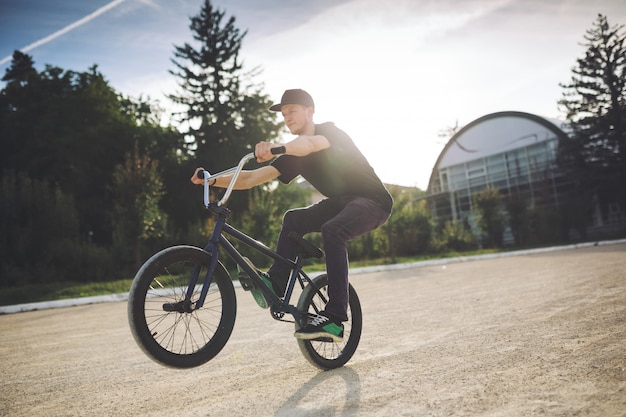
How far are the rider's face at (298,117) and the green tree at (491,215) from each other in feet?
80.6

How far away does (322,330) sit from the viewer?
3.28 m

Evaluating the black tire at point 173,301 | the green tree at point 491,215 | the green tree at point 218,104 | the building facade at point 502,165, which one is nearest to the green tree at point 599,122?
the building facade at point 502,165

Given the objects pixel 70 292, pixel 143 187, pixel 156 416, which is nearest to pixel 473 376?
pixel 156 416

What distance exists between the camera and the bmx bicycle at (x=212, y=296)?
295 cm

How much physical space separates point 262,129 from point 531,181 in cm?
2209

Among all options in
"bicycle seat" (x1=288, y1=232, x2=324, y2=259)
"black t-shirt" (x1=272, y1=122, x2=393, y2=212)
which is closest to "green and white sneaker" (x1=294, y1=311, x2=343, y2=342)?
"bicycle seat" (x1=288, y1=232, x2=324, y2=259)

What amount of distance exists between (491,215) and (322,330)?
25.5 metres

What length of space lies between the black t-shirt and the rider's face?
101mm

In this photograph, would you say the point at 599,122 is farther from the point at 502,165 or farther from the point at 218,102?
the point at 218,102

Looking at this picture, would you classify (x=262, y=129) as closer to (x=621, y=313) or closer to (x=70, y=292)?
(x=70, y=292)

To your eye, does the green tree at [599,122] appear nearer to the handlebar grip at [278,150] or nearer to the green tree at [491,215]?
the green tree at [491,215]

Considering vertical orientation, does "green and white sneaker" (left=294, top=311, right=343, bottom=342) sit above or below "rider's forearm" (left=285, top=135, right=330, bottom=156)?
below

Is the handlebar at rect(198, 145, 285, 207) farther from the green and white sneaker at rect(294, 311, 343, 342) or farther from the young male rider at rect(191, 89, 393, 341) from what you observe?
the green and white sneaker at rect(294, 311, 343, 342)

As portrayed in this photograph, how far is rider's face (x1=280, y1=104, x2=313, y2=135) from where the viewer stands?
12.2ft
